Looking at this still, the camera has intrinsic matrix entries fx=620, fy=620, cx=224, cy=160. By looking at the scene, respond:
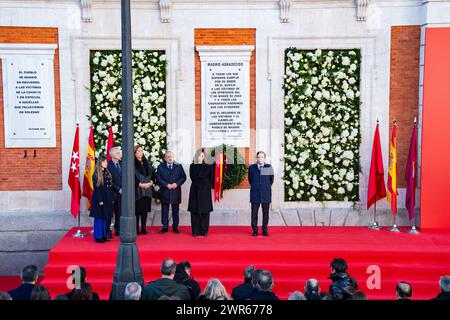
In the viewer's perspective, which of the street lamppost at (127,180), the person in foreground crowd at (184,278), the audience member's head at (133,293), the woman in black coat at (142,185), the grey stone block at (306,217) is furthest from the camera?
the grey stone block at (306,217)

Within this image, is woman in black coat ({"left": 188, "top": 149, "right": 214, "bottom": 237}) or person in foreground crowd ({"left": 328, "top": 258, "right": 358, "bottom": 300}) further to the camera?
woman in black coat ({"left": 188, "top": 149, "right": 214, "bottom": 237})

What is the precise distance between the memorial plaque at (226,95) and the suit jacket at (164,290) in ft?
20.6

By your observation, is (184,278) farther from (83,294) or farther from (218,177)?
(218,177)

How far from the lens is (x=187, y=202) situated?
12.7 m

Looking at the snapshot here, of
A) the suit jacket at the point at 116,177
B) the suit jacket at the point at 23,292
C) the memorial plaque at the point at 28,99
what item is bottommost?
the suit jacket at the point at 23,292

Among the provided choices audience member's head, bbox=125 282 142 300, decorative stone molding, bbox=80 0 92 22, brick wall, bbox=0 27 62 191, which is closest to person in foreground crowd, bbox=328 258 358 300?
audience member's head, bbox=125 282 142 300

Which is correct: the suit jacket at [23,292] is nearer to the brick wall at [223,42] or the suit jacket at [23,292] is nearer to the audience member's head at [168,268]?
the audience member's head at [168,268]

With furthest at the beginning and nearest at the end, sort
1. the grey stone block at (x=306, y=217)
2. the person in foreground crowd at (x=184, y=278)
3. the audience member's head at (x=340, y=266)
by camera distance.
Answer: the grey stone block at (x=306, y=217)
the audience member's head at (x=340, y=266)
the person in foreground crowd at (x=184, y=278)

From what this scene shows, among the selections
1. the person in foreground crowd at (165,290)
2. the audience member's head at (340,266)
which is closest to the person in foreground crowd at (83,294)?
the person in foreground crowd at (165,290)

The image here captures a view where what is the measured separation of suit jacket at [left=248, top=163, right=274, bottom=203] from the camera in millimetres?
11578

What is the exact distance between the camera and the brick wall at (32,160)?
12.4m

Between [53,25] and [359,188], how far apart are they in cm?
702

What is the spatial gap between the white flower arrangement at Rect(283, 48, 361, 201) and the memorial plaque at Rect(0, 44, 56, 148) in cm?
481

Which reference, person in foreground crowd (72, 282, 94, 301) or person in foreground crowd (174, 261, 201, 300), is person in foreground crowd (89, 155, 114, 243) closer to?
person in foreground crowd (174, 261, 201, 300)
